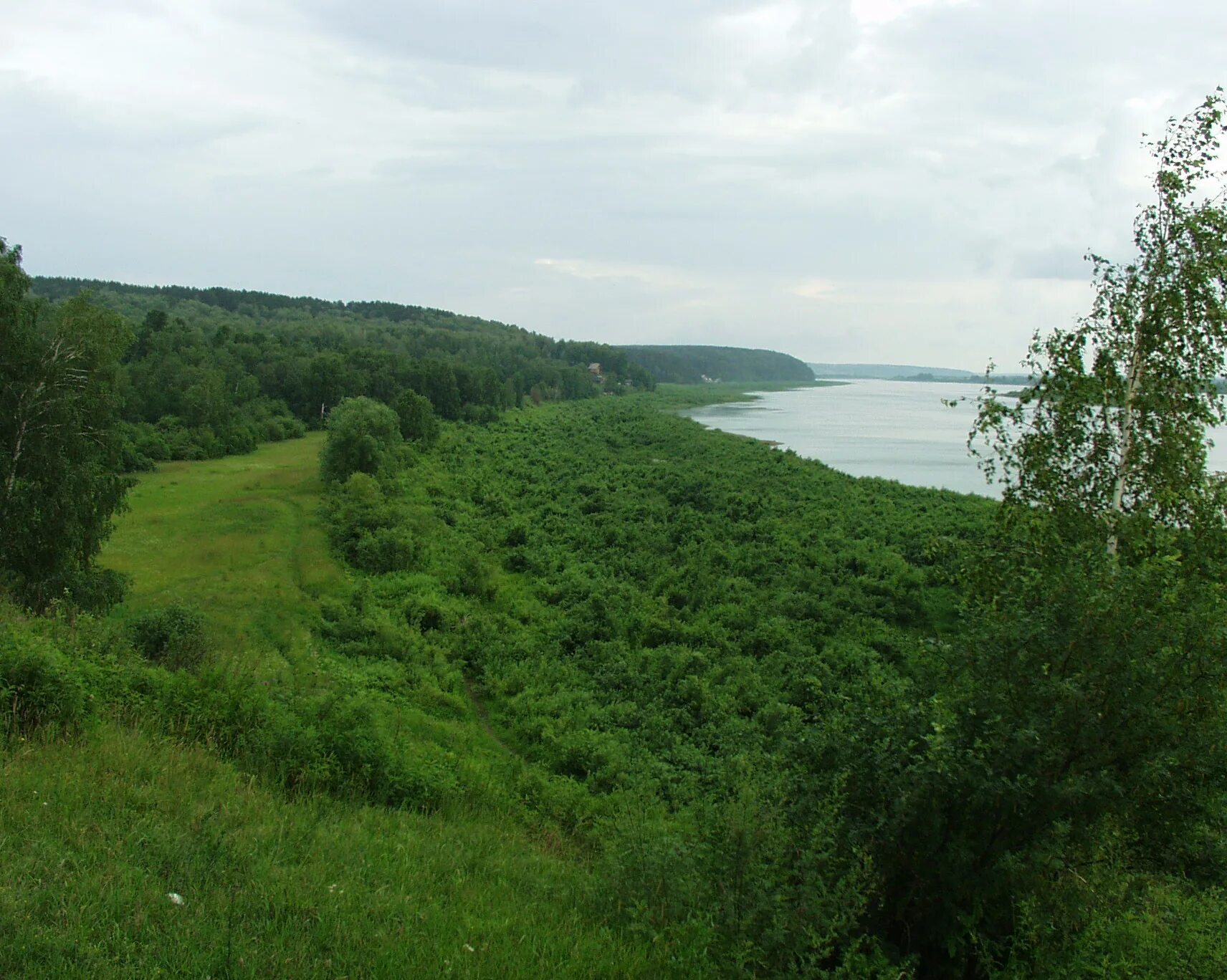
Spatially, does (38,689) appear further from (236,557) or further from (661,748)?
(236,557)

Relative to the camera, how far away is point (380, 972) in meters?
5.00

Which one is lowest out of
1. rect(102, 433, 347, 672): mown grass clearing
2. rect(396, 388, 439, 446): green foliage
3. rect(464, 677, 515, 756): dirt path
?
rect(464, 677, 515, 756): dirt path

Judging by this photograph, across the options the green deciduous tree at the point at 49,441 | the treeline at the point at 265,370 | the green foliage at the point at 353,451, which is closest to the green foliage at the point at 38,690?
the green deciduous tree at the point at 49,441

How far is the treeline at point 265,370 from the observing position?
53688mm

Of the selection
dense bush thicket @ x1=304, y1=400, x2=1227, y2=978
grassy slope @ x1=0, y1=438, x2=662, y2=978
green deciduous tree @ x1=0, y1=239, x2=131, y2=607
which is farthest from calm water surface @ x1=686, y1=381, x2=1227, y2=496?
grassy slope @ x1=0, y1=438, x2=662, y2=978

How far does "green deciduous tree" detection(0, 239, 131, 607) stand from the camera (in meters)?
15.6

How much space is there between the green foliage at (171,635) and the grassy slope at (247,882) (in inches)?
233

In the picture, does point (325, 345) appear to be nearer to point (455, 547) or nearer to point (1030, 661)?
point (455, 547)

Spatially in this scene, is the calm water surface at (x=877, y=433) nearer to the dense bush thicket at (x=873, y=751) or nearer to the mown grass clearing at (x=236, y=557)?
the dense bush thicket at (x=873, y=751)

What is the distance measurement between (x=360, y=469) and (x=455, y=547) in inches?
454

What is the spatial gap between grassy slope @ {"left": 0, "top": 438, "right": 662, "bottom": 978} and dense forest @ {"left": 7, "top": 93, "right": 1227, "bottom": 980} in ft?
0.12

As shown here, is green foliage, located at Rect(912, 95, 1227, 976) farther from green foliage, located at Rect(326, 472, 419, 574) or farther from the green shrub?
green foliage, located at Rect(326, 472, 419, 574)

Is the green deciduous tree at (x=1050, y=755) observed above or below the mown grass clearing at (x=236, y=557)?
above

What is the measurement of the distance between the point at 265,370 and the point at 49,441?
199 feet
